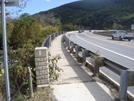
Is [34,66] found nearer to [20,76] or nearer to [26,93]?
[20,76]

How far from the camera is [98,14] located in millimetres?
121625

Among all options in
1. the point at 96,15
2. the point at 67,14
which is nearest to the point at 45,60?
the point at 96,15

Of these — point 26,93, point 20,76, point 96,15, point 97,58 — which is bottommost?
point 26,93

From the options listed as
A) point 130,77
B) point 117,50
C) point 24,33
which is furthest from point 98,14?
point 130,77

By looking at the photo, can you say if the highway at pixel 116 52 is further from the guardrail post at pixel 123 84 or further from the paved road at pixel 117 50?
the guardrail post at pixel 123 84

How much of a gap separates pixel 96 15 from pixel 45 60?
123m

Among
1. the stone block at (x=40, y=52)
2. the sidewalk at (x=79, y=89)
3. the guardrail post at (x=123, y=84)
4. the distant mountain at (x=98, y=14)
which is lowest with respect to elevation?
the sidewalk at (x=79, y=89)

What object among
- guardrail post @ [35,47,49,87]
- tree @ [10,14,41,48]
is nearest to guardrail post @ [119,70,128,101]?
guardrail post @ [35,47,49,87]

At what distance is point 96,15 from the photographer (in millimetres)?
122750

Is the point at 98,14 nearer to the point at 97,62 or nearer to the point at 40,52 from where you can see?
the point at 97,62

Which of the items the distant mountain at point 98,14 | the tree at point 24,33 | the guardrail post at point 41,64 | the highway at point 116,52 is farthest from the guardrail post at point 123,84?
the distant mountain at point 98,14

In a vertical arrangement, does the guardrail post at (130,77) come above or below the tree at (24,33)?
below

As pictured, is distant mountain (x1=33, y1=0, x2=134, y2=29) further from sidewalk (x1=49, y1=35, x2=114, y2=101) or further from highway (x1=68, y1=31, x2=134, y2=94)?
sidewalk (x1=49, y1=35, x2=114, y2=101)

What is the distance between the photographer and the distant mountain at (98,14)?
94906mm
